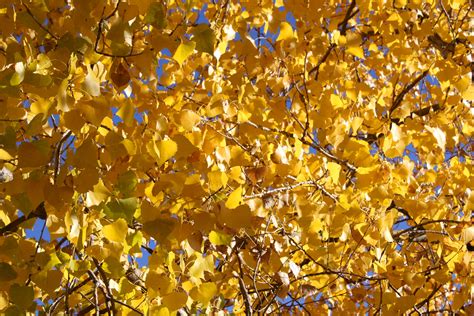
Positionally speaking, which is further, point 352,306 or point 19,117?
point 352,306

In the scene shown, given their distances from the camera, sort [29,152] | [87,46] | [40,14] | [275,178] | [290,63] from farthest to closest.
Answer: [290,63], [275,178], [40,14], [87,46], [29,152]

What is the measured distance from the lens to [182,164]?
5.65 feet

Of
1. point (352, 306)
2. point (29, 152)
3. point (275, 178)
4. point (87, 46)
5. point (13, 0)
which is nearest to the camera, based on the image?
point (29, 152)

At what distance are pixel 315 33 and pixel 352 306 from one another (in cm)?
176

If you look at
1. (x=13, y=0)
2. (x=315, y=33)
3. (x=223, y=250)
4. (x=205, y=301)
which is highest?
(x=315, y=33)

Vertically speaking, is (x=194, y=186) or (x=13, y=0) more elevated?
(x=13, y=0)

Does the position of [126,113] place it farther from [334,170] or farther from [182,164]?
[334,170]

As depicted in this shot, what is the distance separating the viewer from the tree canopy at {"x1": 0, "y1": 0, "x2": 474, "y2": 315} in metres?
1.47

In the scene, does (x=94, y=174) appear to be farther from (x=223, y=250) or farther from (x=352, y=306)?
(x=352, y=306)

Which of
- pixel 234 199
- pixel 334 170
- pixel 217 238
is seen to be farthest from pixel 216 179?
pixel 334 170

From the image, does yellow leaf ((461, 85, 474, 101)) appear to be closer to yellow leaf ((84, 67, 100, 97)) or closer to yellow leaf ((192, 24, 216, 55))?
yellow leaf ((192, 24, 216, 55))

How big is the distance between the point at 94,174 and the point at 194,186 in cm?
29

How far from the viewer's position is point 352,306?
134 inches

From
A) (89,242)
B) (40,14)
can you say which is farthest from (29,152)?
(89,242)
